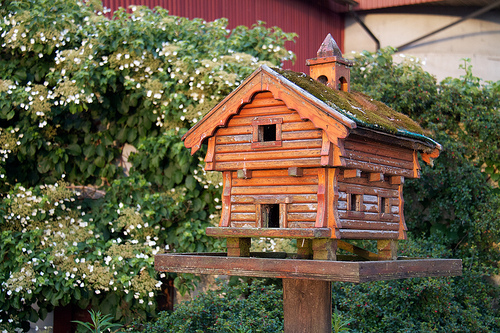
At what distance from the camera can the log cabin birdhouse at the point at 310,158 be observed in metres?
3.86

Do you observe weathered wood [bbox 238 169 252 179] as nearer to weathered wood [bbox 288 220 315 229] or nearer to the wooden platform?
weathered wood [bbox 288 220 315 229]

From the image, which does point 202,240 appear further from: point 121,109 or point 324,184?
point 324,184

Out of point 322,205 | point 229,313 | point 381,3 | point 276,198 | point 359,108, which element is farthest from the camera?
point 381,3

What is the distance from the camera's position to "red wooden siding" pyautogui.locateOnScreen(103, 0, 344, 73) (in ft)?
35.8

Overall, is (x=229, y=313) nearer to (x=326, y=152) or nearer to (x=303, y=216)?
(x=303, y=216)

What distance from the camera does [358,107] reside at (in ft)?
13.8

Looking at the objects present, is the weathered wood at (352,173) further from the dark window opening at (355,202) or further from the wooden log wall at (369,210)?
the dark window opening at (355,202)

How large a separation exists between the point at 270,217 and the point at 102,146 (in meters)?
5.24

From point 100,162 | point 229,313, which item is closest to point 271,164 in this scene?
point 229,313

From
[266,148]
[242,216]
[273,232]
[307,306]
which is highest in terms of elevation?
[266,148]

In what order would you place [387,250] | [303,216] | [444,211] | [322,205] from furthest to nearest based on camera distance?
[444,211], [387,250], [303,216], [322,205]

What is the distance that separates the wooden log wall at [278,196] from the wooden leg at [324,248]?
0.40ft

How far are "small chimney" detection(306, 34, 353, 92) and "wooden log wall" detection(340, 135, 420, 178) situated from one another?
569 millimetres

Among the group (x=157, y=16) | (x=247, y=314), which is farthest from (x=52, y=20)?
(x=247, y=314)
